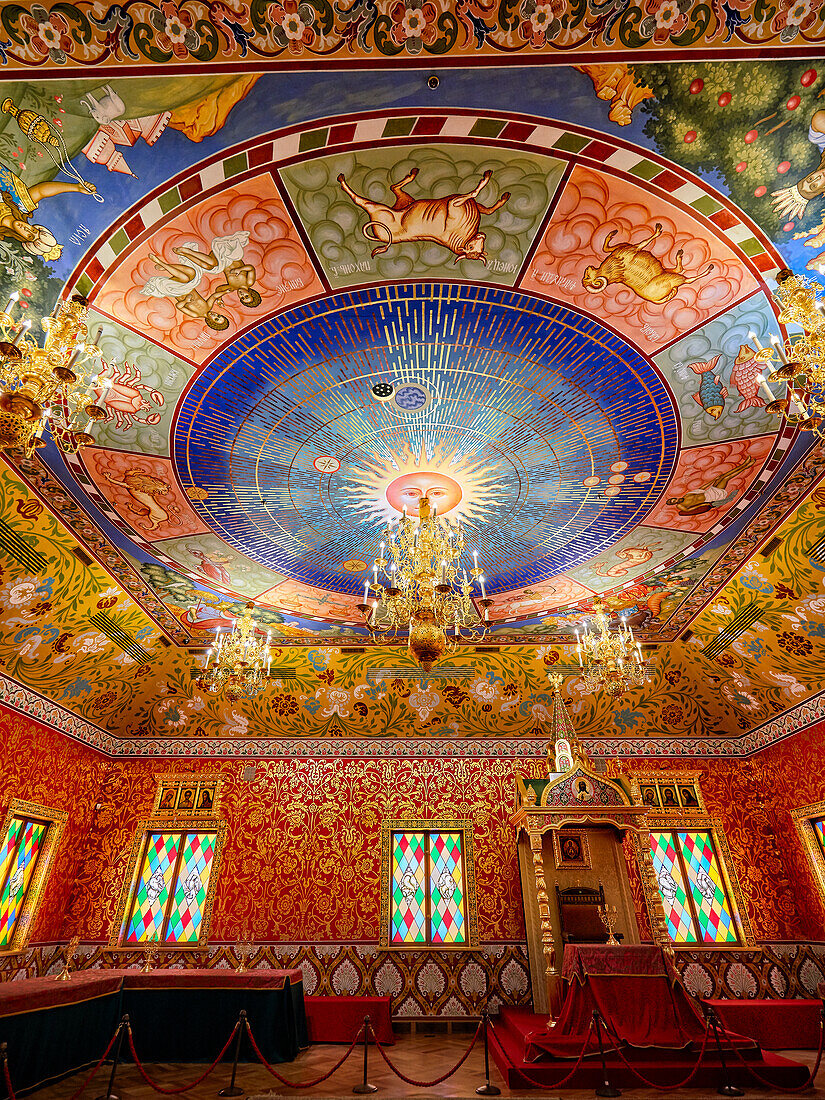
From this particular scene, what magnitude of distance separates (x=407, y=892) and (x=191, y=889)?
13.9 feet

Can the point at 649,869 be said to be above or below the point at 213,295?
below

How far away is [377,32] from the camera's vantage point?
3512 millimetres

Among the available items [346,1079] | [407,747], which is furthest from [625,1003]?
[407,747]

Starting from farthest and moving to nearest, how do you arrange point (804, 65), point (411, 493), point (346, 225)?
1. point (411, 493)
2. point (346, 225)
3. point (804, 65)

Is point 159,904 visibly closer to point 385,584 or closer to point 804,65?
point 385,584

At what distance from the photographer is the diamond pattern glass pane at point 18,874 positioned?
964 centimetres

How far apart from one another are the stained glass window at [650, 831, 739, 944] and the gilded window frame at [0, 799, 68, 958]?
1098cm

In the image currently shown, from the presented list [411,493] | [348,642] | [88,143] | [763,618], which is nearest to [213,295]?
[88,143]

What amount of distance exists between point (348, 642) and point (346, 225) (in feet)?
25.6

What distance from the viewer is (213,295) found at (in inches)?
200

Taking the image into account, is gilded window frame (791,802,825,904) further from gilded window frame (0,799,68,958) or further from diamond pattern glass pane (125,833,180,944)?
gilded window frame (0,799,68,958)

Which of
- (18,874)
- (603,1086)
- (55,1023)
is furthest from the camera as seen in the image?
(18,874)

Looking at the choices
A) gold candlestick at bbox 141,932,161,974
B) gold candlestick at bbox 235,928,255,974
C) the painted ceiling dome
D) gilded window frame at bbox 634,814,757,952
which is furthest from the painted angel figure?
gold candlestick at bbox 141,932,161,974

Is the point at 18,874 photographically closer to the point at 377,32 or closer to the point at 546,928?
the point at 546,928
